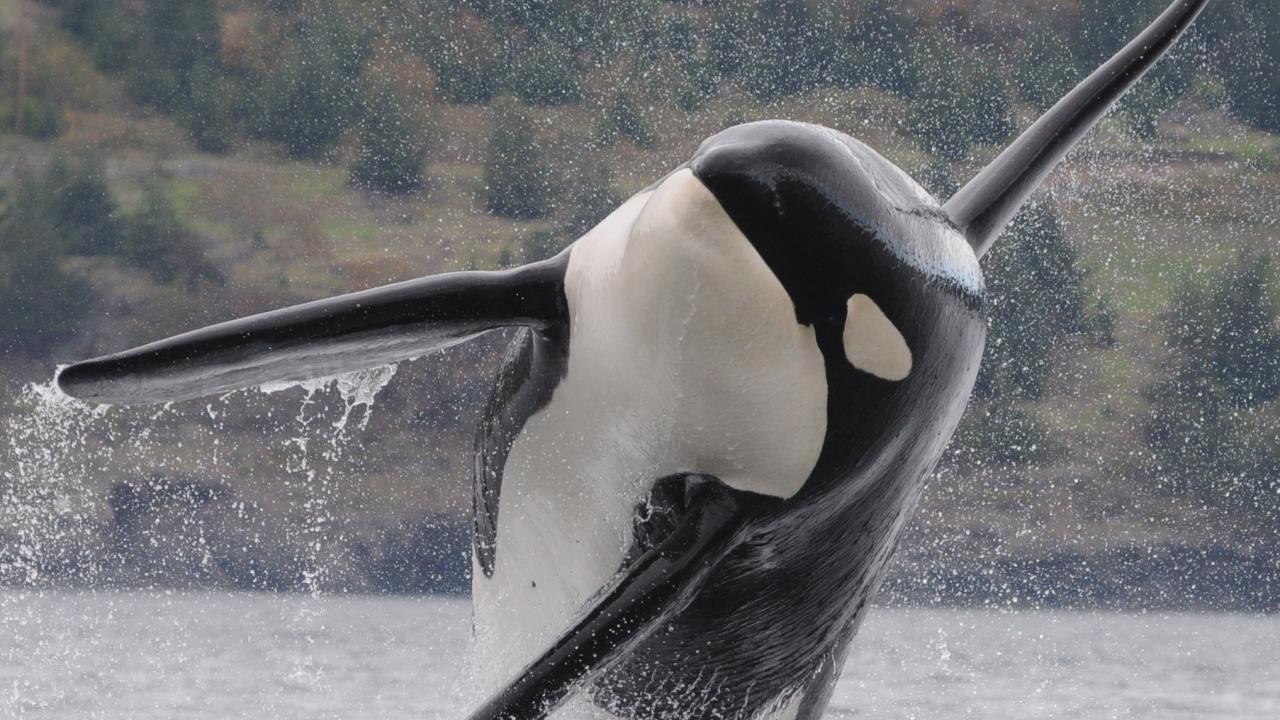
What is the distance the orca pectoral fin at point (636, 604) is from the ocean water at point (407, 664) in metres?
1.89

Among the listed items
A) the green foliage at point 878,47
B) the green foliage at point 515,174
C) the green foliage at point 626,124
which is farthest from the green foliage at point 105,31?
the green foliage at point 878,47

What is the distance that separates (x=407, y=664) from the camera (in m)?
37.8

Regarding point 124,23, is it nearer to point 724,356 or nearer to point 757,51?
point 757,51

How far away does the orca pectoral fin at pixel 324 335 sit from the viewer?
503 centimetres

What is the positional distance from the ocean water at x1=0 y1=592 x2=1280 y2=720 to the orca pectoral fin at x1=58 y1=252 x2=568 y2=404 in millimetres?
1812

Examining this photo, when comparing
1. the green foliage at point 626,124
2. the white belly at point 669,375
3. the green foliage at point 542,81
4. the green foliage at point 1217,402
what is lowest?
the green foliage at point 1217,402

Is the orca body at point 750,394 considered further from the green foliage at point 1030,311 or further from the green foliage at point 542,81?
the green foliage at point 542,81

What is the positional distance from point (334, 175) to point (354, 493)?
1722 centimetres

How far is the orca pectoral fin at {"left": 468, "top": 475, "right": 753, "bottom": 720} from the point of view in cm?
449

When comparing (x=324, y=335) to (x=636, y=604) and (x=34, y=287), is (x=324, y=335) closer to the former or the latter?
(x=636, y=604)

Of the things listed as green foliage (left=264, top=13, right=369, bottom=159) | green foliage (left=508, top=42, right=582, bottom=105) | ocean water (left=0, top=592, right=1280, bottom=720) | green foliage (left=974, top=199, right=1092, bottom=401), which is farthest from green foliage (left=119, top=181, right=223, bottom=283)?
green foliage (left=974, top=199, right=1092, bottom=401)

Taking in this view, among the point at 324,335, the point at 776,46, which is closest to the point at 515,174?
the point at 776,46

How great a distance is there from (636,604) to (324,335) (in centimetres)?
132

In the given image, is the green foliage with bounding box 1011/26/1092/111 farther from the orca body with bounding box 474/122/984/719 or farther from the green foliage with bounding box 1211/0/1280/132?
the orca body with bounding box 474/122/984/719
